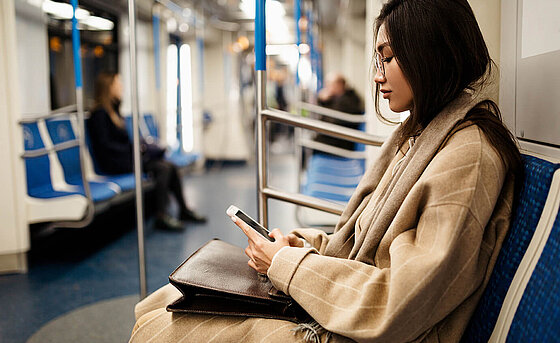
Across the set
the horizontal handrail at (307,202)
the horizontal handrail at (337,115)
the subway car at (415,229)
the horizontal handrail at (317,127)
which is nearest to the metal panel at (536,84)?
the subway car at (415,229)

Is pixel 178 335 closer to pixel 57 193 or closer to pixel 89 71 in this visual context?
pixel 57 193

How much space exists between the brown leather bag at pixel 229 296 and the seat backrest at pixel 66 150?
3.13 meters

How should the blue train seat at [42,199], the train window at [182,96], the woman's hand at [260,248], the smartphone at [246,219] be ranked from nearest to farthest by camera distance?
the woman's hand at [260,248] → the smartphone at [246,219] → the blue train seat at [42,199] → the train window at [182,96]

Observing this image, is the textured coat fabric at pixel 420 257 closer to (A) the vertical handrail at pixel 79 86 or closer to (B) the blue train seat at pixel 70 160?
(A) the vertical handrail at pixel 79 86

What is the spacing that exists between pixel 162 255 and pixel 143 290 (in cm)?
136

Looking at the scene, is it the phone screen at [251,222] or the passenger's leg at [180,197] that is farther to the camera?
the passenger's leg at [180,197]

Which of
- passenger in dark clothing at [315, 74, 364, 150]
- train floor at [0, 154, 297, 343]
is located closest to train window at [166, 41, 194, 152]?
train floor at [0, 154, 297, 343]

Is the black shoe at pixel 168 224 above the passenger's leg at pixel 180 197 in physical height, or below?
below

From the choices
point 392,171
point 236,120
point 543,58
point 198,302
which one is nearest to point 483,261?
point 392,171

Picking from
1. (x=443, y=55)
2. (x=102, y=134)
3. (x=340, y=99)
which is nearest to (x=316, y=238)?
(x=443, y=55)

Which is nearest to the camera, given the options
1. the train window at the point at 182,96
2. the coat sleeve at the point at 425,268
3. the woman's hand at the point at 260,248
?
the coat sleeve at the point at 425,268

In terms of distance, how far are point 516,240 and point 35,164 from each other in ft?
11.1

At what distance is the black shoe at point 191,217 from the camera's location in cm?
476

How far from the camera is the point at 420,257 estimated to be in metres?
0.93
